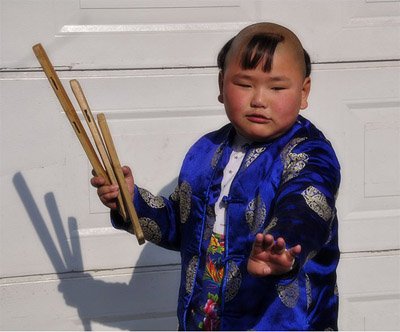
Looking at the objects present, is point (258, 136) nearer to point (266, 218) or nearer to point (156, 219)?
point (266, 218)

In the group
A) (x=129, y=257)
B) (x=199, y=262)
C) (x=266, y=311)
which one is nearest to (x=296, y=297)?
(x=266, y=311)

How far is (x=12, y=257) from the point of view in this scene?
2.90m

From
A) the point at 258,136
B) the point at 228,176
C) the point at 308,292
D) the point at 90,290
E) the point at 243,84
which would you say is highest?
the point at 243,84

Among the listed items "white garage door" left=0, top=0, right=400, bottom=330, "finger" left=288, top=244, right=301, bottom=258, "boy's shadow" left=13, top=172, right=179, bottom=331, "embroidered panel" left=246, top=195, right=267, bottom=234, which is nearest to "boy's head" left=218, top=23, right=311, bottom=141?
"embroidered panel" left=246, top=195, right=267, bottom=234

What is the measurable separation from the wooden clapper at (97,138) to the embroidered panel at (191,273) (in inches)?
6.8

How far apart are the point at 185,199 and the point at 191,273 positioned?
19 cm

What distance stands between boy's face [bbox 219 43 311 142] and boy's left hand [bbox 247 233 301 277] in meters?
0.41

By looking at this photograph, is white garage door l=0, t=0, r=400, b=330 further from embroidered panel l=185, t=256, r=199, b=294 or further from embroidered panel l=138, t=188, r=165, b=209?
embroidered panel l=185, t=256, r=199, b=294

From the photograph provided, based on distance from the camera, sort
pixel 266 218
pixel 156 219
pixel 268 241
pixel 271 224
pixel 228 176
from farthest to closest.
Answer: pixel 156 219 < pixel 228 176 < pixel 266 218 < pixel 271 224 < pixel 268 241

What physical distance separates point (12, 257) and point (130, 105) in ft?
Result: 1.94

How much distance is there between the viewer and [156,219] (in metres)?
2.32

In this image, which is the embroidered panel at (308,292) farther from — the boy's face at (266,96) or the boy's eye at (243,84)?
the boy's eye at (243,84)

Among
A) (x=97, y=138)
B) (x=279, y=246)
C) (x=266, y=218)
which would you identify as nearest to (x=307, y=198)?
(x=266, y=218)

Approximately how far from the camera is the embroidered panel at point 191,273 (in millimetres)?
2184
